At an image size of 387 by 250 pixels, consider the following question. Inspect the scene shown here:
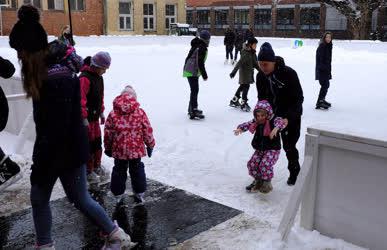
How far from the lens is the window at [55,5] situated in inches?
1467

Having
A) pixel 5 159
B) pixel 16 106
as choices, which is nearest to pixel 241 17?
pixel 16 106

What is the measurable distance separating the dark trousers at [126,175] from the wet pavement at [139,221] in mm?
162

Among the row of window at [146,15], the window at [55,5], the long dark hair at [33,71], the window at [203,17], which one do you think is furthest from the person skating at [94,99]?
the window at [203,17]

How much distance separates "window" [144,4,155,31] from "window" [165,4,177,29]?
66.1 inches

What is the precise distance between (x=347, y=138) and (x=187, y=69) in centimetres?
563

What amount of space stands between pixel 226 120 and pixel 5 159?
514 cm

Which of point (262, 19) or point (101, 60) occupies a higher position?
point (262, 19)

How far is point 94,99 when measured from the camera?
5094 mm

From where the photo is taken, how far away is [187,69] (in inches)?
354

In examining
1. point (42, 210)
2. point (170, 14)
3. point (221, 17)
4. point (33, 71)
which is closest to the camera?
point (33, 71)

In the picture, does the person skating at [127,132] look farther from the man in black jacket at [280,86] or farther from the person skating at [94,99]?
the man in black jacket at [280,86]

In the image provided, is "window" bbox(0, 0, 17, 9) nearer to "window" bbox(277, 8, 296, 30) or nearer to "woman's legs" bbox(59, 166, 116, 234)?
"window" bbox(277, 8, 296, 30)

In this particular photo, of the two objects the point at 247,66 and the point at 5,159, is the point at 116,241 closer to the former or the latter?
the point at 5,159

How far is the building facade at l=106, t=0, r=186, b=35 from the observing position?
40750mm
